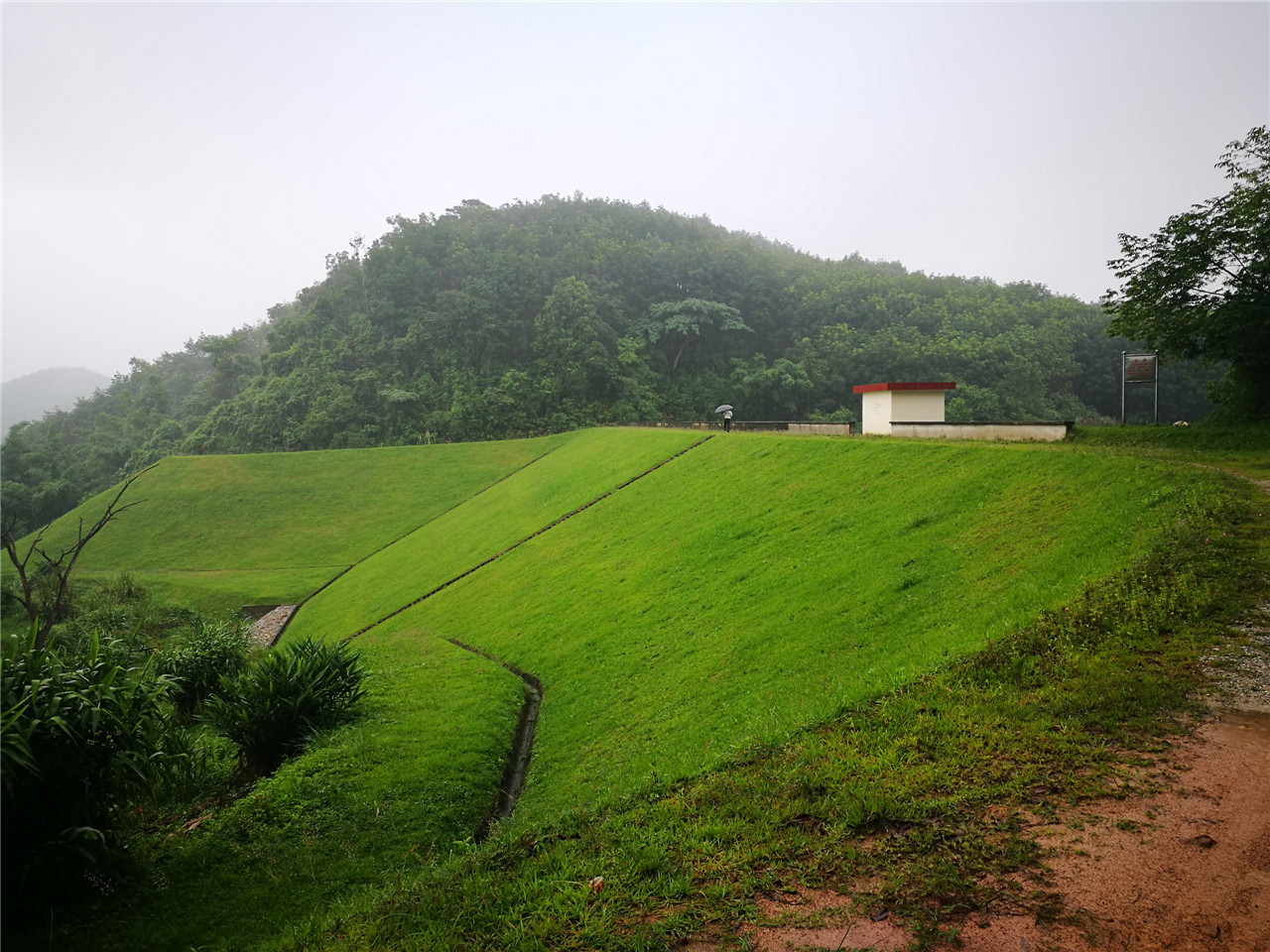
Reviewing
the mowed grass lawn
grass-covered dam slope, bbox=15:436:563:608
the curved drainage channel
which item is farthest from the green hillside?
grass-covered dam slope, bbox=15:436:563:608

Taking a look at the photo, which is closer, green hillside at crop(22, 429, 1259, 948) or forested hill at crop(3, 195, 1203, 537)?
green hillside at crop(22, 429, 1259, 948)

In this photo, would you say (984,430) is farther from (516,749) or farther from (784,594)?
(516,749)

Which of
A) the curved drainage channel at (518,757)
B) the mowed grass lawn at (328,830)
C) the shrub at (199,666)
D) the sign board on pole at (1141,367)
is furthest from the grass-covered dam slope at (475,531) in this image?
the sign board on pole at (1141,367)

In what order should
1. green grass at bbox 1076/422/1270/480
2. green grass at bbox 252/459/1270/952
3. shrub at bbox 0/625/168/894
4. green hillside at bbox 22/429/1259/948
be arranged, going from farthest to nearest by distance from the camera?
green grass at bbox 1076/422/1270/480, green hillside at bbox 22/429/1259/948, shrub at bbox 0/625/168/894, green grass at bbox 252/459/1270/952

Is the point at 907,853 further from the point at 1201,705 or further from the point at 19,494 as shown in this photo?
the point at 19,494

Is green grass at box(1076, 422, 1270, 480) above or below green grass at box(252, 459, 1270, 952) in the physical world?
above

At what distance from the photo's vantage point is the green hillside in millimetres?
5098

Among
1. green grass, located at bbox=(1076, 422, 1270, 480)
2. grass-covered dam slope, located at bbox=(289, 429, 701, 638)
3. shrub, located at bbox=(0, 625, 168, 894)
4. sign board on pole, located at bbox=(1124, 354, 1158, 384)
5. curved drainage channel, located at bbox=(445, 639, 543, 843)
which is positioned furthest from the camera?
grass-covered dam slope, located at bbox=(289, 429, 701, 638)

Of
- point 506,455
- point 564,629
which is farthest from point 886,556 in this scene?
point 506,455

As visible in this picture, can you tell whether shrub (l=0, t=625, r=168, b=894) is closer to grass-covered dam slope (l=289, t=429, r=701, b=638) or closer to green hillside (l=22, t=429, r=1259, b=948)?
green hillside (l=22, t=429, r=1259, b=948)

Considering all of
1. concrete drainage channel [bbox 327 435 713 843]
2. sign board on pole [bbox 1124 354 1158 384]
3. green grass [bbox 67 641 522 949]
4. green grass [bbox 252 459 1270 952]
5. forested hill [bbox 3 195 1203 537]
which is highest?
forested hill [bbox 3 195 1203 537]

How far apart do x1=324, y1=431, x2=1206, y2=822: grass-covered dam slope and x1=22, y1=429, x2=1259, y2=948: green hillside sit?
0.04m

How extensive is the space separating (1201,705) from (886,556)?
4.70 meters

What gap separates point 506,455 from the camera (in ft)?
116
